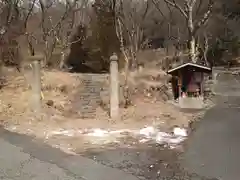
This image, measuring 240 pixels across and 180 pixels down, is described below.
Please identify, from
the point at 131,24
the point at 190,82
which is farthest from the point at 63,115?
the point at 131,24

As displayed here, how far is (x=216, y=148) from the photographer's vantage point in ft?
27.1

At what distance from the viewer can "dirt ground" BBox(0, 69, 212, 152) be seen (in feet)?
32.3

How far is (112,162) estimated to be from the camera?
23.7 ft

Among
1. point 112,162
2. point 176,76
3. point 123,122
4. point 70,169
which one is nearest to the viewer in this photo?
point 70,169

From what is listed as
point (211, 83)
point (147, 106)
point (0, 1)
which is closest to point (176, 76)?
point (147, 106)

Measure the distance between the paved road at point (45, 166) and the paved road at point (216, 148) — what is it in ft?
4.87

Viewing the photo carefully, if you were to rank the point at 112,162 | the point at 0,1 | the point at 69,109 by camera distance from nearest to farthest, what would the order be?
the point at 112,162, the point at 69,109, the point at 0,1

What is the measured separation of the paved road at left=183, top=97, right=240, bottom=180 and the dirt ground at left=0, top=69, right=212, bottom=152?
80 centimetres

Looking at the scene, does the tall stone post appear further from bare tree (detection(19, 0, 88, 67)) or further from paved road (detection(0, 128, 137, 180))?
bare tree (detection(19, 0, 88, 67))

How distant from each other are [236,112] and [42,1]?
1317 centimetres

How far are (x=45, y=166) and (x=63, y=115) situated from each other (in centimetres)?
555

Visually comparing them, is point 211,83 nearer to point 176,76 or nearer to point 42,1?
point 176,76

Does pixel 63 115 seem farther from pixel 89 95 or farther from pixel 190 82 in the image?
pixel 190 82

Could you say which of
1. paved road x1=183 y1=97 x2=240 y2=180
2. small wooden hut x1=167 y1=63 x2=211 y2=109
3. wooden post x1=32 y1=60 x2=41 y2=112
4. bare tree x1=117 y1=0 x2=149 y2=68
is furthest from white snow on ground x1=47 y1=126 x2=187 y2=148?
bare tree x1=117 y1=0 x2=149 y2=68
